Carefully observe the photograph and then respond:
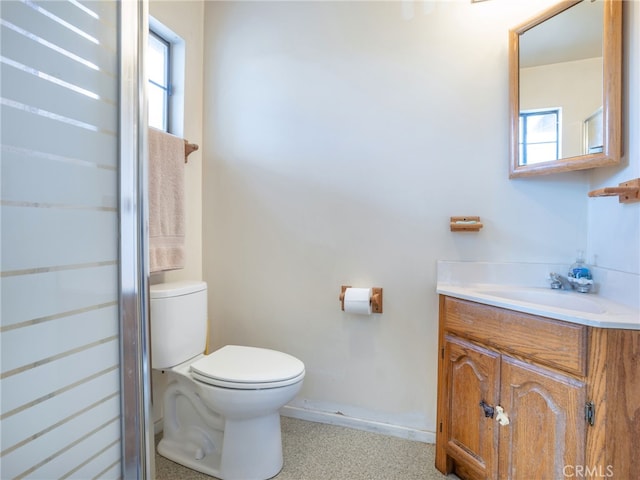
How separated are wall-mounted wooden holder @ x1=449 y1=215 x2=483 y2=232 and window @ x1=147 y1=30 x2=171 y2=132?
164cm

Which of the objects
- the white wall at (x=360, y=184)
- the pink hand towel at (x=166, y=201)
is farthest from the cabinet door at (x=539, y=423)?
the pink hand towel at (x=166, y=201)

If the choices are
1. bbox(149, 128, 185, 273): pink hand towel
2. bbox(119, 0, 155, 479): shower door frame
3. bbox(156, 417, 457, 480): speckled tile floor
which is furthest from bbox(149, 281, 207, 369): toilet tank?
A: bbox(119, 0, 155, 479): shower door frame

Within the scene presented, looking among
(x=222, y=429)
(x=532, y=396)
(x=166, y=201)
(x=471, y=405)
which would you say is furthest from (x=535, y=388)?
(x=166, y=201)

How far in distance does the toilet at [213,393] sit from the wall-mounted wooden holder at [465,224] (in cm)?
96

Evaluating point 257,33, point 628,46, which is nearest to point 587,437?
point 628,46

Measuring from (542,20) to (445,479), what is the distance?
2.01 meters

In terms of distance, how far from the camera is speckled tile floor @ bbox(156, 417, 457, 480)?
5.02ft

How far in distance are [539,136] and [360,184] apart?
32.8 inches

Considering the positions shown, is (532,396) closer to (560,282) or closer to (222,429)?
(560,282)

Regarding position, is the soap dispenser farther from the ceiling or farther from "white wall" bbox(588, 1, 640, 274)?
the ceiling

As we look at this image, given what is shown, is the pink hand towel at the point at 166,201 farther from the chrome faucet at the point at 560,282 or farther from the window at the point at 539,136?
the chrome faucet at the point at 560,282

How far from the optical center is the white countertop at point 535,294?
1037mm

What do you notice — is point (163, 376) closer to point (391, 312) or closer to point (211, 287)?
point (211, 287)

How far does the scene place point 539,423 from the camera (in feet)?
3.76
